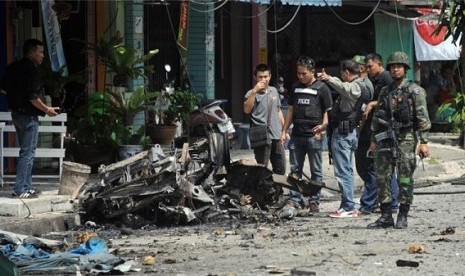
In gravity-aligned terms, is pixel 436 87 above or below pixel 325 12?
below

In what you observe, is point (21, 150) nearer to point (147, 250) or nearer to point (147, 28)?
point (147, 250)

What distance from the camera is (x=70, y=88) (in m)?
18.7

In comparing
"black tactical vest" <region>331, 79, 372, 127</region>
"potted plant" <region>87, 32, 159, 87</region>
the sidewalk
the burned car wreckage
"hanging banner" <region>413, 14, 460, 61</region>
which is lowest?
the sidewalk

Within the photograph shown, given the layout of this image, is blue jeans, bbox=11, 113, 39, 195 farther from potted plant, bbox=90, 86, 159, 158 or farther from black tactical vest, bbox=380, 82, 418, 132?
black tactical vest, bbox=380, 82, 418, 132

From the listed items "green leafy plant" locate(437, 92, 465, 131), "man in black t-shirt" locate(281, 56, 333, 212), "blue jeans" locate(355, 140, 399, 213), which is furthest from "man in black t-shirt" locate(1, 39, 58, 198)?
"green leafy plant" locate(437, 92, 465, 131)

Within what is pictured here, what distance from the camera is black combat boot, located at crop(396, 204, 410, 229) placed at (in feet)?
39.5

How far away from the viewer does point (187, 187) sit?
41.5 ft

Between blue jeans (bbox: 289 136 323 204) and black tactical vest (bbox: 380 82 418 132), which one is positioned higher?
black tactical vest (bbox: 380 82 418 132)

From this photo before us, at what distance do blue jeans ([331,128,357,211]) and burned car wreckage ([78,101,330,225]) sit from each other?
1.05 ft

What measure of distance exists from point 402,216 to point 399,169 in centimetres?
51

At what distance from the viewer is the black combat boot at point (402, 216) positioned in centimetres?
1205

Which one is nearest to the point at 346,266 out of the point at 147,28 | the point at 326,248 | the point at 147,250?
the point at 326,248

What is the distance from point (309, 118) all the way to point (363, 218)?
1.39 meters

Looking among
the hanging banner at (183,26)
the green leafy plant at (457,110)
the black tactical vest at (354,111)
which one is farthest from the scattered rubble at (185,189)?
the green leafy plant at (457,110)
